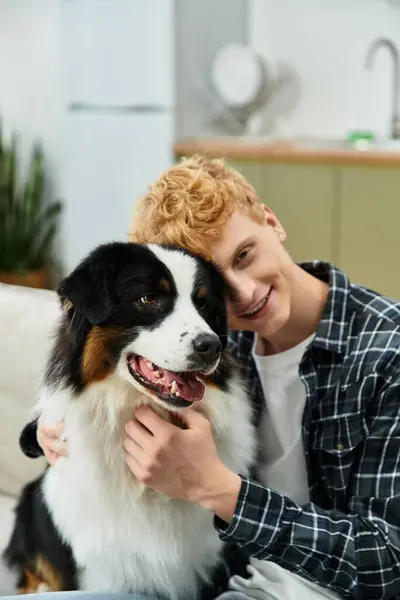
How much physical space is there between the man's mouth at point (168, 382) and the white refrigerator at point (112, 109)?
3526mm

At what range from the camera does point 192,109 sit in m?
5.07

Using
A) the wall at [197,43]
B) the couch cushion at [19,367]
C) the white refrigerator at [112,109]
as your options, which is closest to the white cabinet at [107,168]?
the white refrigerator at [112,109]

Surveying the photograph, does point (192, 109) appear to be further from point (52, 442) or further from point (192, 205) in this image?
point (52, 442)

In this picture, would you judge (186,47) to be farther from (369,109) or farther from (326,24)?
(369,109)

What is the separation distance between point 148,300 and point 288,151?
2.88 m

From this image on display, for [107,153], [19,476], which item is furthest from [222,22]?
[19,476]

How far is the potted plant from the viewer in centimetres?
556

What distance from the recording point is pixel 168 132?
495 centimetres

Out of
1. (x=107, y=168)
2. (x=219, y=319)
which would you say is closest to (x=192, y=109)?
(x=107, y=168)

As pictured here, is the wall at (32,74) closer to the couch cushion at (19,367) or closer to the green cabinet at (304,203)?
Answer: the green cabinet at (304,203)

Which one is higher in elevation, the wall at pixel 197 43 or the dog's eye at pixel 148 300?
the wall at pixel 197 43

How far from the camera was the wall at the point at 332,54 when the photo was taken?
4.61 meters

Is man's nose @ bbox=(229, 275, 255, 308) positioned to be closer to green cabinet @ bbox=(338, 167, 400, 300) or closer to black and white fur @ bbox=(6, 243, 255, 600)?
black and white fur @ bbox=(6, 243, 255, 600)

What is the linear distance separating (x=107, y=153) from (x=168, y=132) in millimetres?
525
